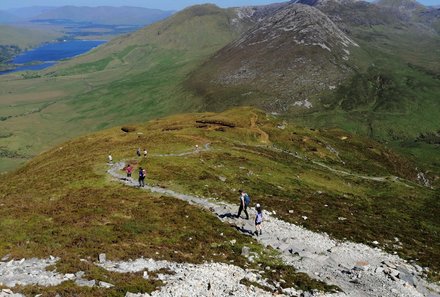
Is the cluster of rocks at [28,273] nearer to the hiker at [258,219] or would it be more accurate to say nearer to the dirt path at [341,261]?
the hiker at [258,219]

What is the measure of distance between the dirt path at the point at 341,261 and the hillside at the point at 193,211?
1.45 ft

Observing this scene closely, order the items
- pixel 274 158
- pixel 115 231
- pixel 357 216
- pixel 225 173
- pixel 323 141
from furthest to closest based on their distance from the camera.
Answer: pixel 323 141, pixel 274 158, pixel 225 173, pixel 357 216, pixel 115 231

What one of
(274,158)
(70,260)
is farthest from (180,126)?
(70,260)

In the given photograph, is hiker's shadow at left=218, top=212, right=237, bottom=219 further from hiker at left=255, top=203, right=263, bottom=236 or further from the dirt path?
hiker at left=255, top=203, right=263, bottom=236

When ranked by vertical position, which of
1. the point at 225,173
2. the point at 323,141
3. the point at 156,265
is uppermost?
the point at 156,265

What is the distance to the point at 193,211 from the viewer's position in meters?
48.0

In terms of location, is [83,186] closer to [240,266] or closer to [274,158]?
[240,266]

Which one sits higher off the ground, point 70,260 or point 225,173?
point 70,260

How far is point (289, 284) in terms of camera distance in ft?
107

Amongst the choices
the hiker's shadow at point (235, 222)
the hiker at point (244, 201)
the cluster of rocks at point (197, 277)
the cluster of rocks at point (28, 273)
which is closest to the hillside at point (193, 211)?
the cluster of rocks at point (197, 277)

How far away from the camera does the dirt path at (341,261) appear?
35.3 meters

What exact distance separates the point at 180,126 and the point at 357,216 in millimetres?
74092

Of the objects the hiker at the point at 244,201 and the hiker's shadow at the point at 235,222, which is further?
the hiker at the point at 244,201

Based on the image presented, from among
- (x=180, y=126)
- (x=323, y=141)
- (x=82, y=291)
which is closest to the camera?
(x=82, y=291)
